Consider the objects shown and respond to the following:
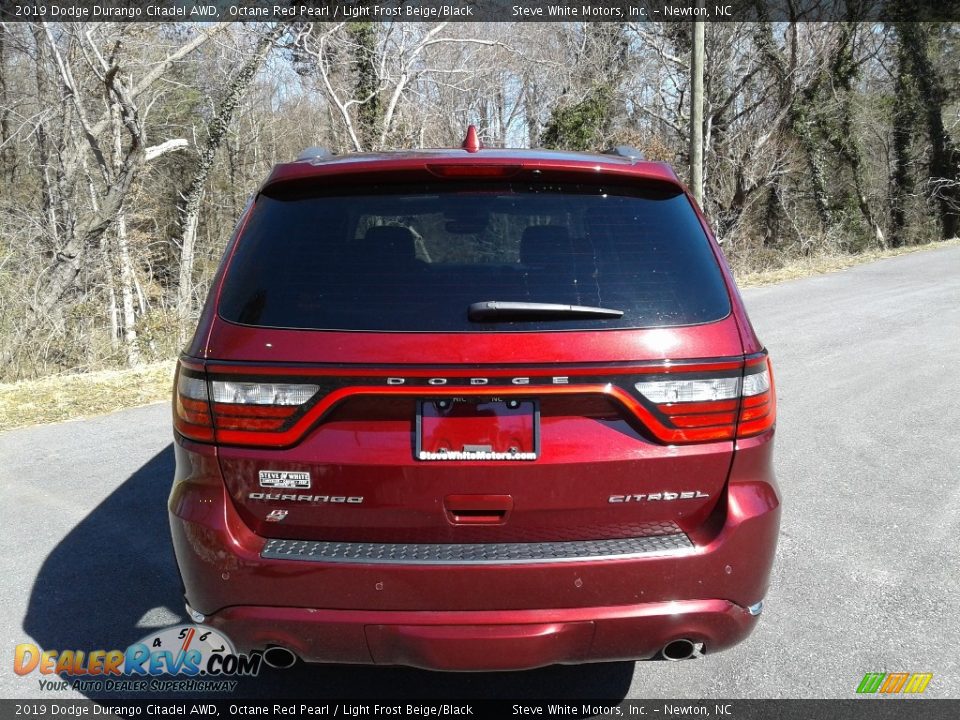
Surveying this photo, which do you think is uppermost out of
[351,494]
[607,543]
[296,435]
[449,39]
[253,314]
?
[449,39]

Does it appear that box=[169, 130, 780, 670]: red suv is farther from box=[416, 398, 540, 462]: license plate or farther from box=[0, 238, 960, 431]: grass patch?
box=[0, 238, 960, 431]: grass patch

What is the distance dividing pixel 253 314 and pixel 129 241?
18629 millimetres

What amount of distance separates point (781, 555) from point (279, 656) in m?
2.63

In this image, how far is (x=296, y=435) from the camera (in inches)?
89.7

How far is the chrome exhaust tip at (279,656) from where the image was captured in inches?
92.5

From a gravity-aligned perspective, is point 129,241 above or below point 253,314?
below

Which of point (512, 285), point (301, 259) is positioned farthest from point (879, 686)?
point (301, 259)

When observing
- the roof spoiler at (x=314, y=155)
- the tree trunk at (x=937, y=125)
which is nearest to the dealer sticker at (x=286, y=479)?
the roof spoiler at (x=314, y=155)

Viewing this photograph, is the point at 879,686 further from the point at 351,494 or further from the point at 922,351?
the point at 922,351

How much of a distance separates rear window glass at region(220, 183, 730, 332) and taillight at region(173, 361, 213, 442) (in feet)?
0.72

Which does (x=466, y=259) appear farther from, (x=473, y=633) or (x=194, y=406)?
(x=473, y=633)

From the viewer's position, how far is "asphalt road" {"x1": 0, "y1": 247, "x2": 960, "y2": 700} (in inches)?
116

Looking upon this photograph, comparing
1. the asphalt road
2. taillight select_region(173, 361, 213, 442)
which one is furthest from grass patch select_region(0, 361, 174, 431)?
taillight select_region(173, 361, 213, 442)

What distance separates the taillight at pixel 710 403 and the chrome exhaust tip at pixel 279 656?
1305mm
